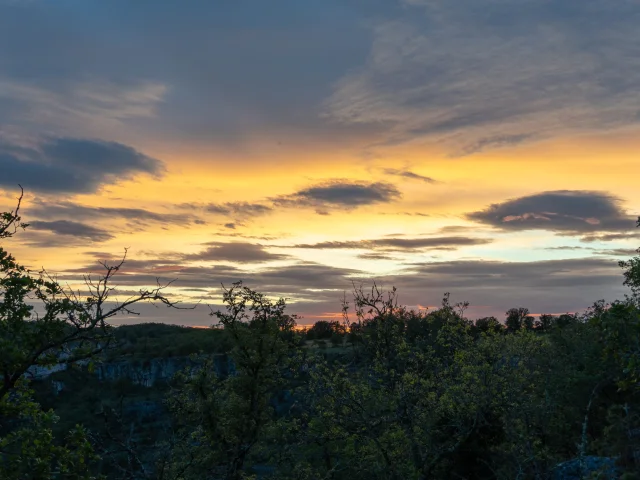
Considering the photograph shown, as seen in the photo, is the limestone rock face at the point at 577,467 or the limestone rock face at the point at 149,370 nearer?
the limestone rock face at the point at 577,467

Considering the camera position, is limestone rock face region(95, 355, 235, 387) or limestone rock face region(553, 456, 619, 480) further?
limestone rock face region(95, 355, 235, 387)

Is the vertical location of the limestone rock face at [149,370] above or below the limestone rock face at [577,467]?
below

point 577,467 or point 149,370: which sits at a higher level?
point 577,467

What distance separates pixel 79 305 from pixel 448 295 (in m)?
28.3

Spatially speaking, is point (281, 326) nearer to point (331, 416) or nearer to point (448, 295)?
point (331, 416)

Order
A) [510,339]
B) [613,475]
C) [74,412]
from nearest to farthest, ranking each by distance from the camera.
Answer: [613,475] < [510,339] < [74,412]

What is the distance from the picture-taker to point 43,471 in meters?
14.1

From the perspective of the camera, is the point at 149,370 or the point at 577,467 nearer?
the point at 577,467

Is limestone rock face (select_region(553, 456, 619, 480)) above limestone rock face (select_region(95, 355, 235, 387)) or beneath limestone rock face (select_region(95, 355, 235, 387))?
above

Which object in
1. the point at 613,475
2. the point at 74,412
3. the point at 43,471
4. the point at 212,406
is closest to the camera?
the point at 43,471

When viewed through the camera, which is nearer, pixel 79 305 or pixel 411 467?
pixel 79 305

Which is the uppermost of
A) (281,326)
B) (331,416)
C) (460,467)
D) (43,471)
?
(281,326)

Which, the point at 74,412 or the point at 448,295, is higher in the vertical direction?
the point at 448,295

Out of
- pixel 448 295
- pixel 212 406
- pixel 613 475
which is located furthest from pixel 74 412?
pixel 613 475
